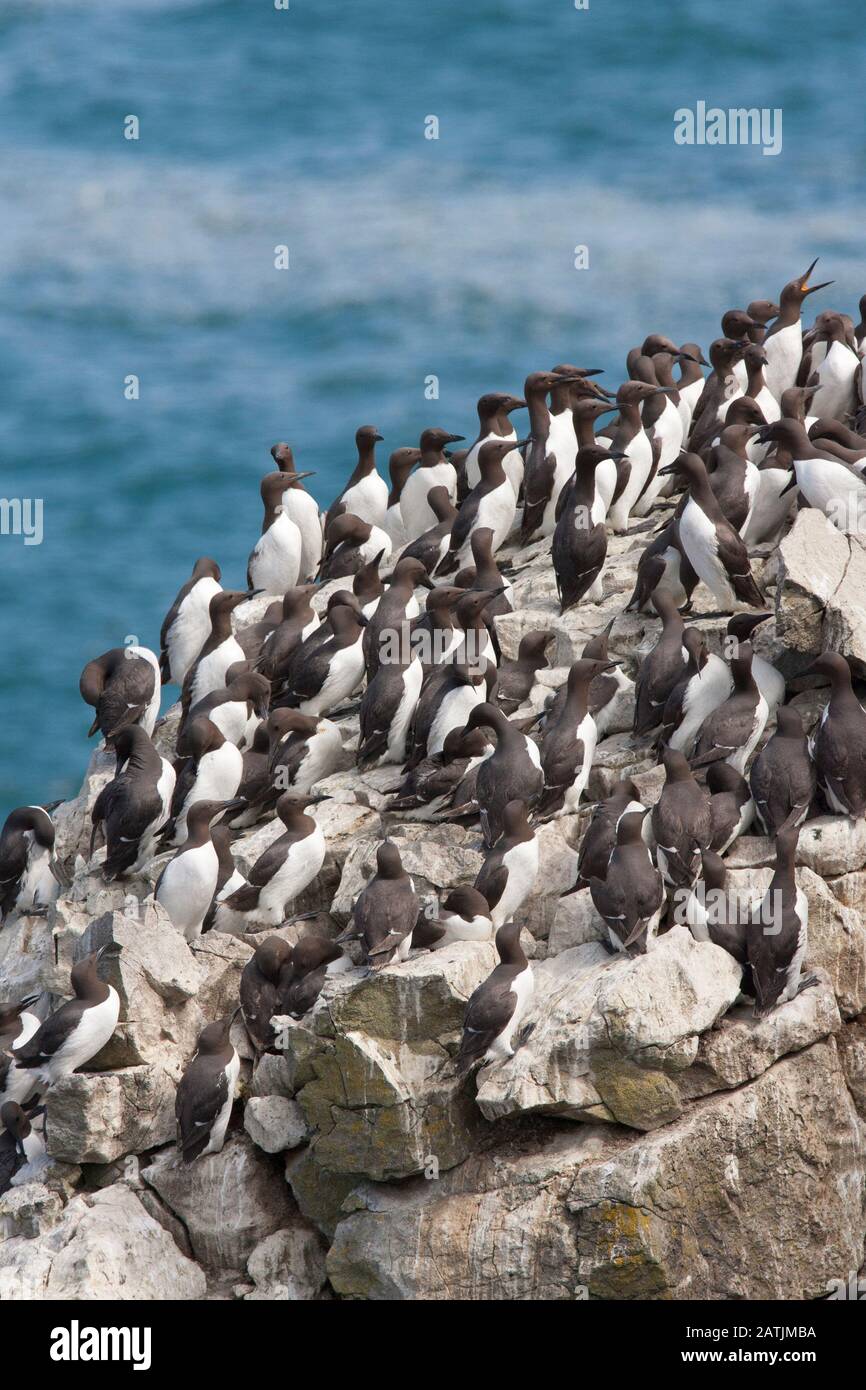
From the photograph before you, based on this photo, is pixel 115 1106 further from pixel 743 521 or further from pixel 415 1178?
pixel 743 521

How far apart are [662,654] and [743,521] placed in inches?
63.3

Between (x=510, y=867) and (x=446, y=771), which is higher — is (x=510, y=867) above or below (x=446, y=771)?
below

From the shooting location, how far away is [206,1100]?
30.3 ft

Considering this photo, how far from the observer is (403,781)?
36.4ft

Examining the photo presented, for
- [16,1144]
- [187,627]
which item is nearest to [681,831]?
[16,1144]

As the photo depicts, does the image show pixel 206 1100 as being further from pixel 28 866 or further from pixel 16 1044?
pixel 28 866

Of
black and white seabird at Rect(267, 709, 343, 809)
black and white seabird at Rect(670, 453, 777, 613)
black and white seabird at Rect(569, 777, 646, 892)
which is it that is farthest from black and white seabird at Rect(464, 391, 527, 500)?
black and white seabird at Rect(569, 777, 646, 892)

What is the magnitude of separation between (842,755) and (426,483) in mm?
6163

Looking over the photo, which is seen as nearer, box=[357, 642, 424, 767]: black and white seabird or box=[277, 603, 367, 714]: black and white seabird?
box=[357, 642, 424, 767]: black and white seabird

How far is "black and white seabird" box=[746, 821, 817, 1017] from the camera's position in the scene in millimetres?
8695

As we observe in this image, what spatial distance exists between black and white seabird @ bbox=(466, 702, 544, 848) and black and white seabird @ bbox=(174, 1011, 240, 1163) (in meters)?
1.79

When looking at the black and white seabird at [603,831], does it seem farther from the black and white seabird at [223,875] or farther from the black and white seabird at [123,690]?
the black and white seabird at [123,690]

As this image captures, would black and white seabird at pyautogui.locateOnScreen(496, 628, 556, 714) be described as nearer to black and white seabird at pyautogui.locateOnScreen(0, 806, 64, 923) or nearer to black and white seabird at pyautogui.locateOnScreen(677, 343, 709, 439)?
black and white seabird at pyautogui.locateOnScreen(0, 806, 64, 923)

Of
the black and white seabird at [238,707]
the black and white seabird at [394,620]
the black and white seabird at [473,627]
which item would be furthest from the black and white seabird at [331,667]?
the black and white seabird at [473,627]
